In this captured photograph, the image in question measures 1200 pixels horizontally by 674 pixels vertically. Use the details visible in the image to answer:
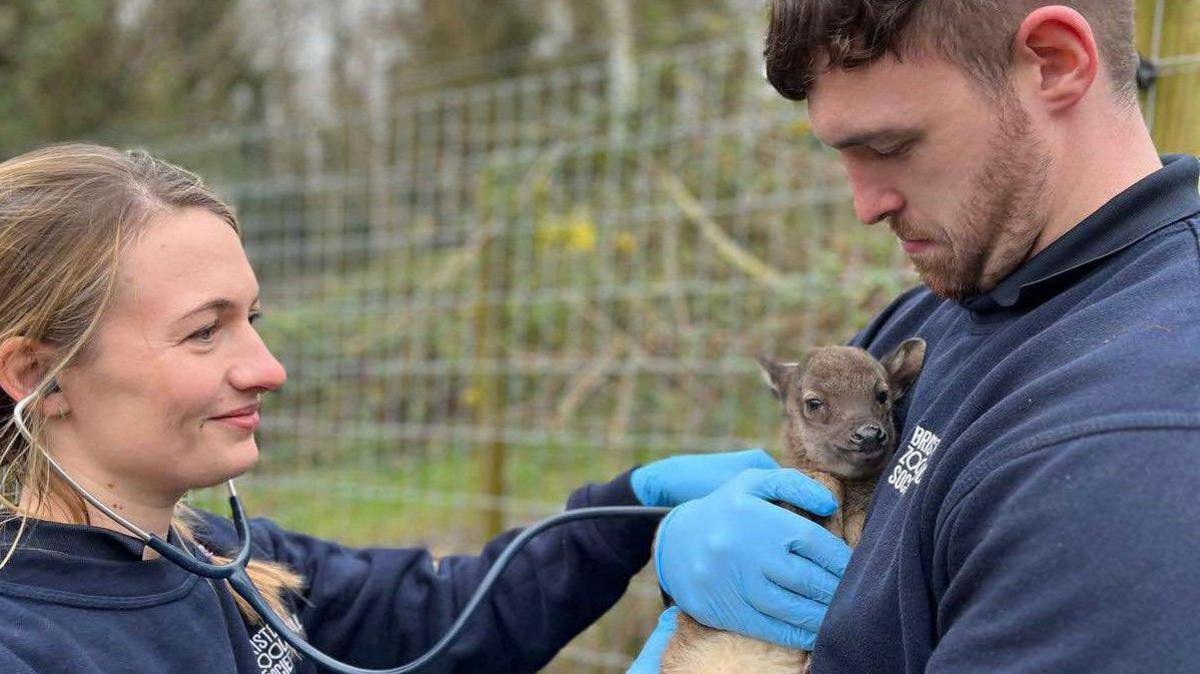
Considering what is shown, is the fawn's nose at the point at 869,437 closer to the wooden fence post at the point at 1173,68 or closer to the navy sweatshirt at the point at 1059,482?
the navy sweatshirt at the point at 1059,482

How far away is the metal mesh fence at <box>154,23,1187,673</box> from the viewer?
5223 millimetres

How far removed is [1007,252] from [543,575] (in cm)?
159

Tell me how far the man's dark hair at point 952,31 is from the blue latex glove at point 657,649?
145 centimetres

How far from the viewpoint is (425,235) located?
6828mm

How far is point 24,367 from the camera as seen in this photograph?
2285 mm

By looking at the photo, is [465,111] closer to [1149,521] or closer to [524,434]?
[524,434]

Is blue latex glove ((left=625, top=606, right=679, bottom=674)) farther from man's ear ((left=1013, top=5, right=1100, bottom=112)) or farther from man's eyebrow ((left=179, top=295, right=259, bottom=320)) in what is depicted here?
man's ear ((left=1013, top=5, right=1100, bottom=112))

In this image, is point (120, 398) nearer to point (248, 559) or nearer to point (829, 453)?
point (248, 559)

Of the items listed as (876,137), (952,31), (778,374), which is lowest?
(778,374)

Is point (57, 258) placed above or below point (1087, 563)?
above

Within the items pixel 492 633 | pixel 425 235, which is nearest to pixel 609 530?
pixel 492 633

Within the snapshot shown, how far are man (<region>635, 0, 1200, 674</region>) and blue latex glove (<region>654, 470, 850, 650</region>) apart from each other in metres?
0.33

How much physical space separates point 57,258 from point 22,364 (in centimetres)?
23

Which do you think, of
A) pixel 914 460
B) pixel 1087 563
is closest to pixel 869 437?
pixel 914 460
